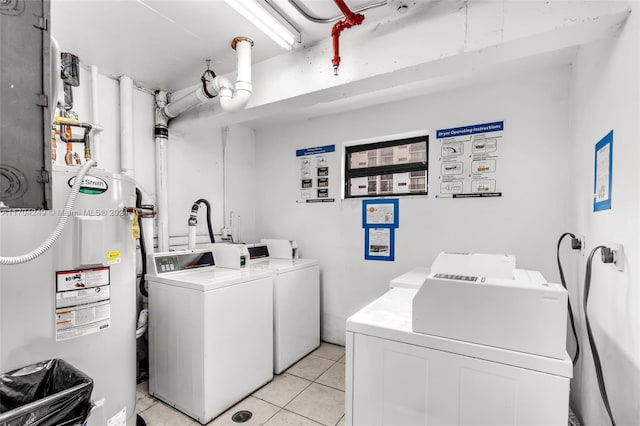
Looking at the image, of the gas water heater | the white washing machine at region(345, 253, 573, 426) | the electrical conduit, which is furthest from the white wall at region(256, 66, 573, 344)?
the electrical conduit

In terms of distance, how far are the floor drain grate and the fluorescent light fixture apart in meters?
2.38

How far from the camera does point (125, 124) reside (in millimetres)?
2350

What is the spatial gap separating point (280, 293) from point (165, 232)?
113cm

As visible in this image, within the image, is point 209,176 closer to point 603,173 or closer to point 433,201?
point 433,201

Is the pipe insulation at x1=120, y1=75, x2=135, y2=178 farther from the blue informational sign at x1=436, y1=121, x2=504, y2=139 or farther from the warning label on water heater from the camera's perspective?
the blue informational sign at x1=436, y1=121, x2=504, y2=139

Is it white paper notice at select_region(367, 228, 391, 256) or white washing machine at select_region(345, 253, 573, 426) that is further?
white paper notice at select_region(367, 228, 391, 256)

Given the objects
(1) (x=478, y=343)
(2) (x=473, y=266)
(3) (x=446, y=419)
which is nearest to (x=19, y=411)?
(3) (x=446, y=419)

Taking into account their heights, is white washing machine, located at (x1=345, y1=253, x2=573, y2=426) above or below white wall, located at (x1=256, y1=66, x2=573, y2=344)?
below

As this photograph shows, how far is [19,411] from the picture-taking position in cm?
94

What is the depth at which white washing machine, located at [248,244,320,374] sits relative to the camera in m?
2.50

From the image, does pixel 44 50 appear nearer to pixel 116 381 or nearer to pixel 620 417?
pixel 116 381

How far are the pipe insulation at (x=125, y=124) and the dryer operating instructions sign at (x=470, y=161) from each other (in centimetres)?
254

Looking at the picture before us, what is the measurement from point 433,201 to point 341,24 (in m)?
1.62

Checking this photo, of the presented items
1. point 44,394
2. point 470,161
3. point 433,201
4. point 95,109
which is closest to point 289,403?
point 44,394
